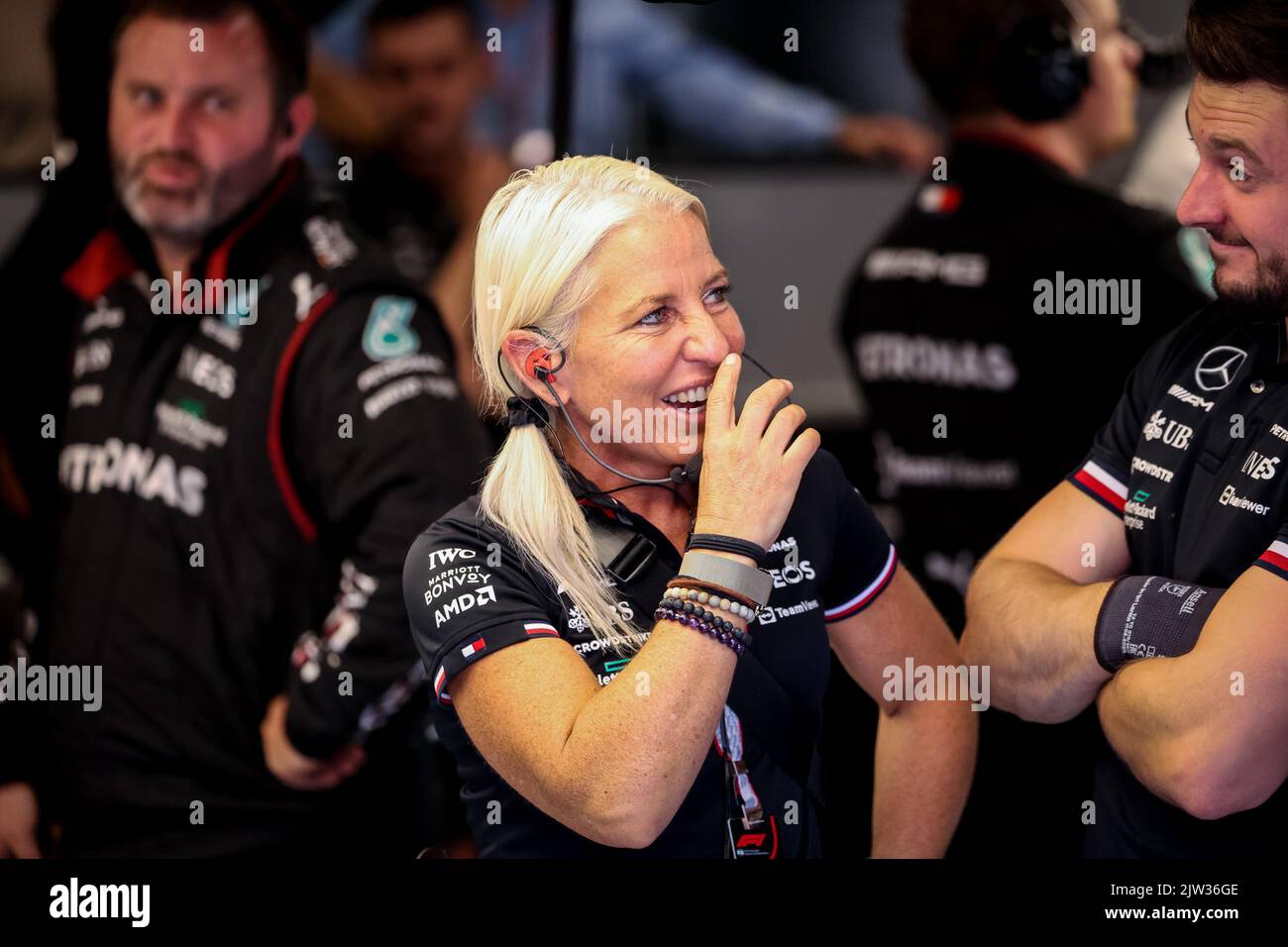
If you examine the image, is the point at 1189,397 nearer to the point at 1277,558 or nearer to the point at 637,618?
the point at 1277,558

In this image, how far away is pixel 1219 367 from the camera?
2.18m

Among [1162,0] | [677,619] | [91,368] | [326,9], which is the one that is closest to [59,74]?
[91,368]

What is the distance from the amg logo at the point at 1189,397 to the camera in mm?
2143

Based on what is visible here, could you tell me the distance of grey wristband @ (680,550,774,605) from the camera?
6.13 ft

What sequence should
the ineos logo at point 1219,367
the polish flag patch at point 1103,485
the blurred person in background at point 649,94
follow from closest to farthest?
the ineos logo at point 1219,367, the polish flag patch at point 1103,485, the blurred person in background at point 649,94

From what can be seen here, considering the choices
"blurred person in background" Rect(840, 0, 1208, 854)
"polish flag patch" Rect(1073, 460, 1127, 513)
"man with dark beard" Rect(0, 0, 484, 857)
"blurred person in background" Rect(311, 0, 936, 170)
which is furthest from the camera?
"blurred person in background" Rect(311, 0, 936, 170)

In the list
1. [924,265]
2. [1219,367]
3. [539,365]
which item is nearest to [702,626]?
[539,365]

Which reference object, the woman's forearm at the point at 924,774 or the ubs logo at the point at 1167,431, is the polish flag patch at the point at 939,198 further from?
the woman's forearm at the point at 924,774

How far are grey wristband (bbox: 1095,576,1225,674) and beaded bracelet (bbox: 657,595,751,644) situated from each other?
54 cm

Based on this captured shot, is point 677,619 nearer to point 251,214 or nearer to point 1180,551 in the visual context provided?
point 1180,551

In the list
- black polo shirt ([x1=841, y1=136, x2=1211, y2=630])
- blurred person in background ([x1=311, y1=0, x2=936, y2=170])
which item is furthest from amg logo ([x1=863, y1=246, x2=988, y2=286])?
blurred person in background ([x1=311, y1=0, x2=936, y2=170])

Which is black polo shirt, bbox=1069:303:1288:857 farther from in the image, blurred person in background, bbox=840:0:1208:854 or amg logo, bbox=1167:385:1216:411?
blurred person in background, bbox=840:0:1208:854

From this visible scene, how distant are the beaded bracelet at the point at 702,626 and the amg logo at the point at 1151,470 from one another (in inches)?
27.9
